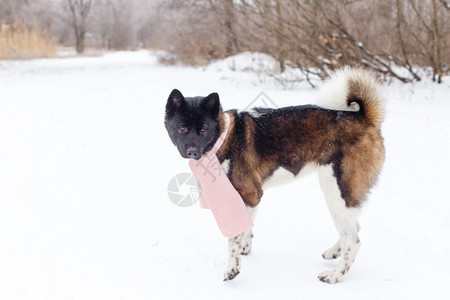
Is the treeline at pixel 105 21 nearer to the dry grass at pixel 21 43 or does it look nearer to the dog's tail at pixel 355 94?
the dry grass at pixel 21 43

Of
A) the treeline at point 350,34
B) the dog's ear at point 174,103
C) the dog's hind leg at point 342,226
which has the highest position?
the treeline at point 350,34

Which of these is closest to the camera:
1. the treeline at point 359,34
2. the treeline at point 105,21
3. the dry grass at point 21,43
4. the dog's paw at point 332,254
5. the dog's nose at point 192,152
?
the dog's nose at point 192,152

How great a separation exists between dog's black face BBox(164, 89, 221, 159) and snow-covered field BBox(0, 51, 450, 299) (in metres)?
0.97

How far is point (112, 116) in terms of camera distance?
306 inches

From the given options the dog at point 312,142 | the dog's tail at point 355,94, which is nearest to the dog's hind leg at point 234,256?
the dog at point 312,142

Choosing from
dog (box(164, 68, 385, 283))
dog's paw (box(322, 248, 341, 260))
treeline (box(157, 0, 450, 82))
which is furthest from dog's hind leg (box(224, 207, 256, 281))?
treeline (box(157, 0, 450, 82))

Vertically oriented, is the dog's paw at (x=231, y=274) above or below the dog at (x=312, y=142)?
below

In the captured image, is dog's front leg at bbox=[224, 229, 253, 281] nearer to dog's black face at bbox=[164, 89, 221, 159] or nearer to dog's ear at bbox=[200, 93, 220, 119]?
dog's black face at bbox=[164, 89, 221, 159]

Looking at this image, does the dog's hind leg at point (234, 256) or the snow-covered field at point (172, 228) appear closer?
the snow-covered field at point (172, 228)

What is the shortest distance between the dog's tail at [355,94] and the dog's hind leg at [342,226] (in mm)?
511

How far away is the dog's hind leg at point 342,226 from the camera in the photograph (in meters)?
2.67

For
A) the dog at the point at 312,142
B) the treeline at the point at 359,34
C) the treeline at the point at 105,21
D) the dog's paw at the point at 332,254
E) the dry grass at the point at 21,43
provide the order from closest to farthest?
1. the dog at the point at 312,142
2. the dog's paw at the point at 332,254
3. the treeline at the point at 359,34
4. the dry grass at the point at 21,43
5. the treeline at the point at 105,21

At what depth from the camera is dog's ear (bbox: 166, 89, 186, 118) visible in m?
2.59

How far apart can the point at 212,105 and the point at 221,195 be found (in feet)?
2.13
